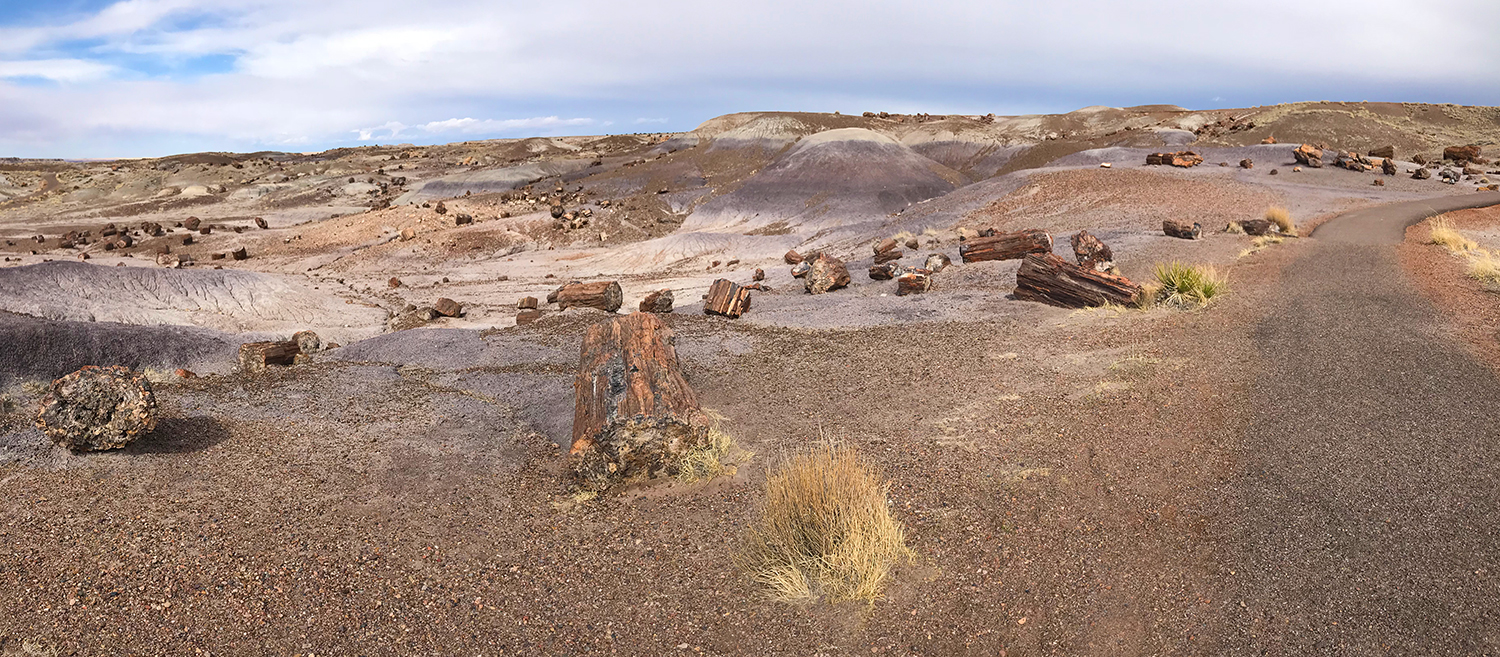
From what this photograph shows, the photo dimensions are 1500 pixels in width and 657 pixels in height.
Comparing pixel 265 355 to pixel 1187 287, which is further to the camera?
pixel 1187 287

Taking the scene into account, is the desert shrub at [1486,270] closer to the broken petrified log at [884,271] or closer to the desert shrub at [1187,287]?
the desert shrub at [1187,287]

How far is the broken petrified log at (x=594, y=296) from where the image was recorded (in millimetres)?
17250

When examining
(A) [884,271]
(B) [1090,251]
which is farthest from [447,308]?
(B) [1090,251]

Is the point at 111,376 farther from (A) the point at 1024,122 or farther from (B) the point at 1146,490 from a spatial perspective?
(A) the point at 1024,122

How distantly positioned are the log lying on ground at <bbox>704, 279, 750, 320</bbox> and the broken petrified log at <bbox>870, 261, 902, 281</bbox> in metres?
3.33

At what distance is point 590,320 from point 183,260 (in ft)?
84.3

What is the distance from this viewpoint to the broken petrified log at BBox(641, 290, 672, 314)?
611 inches

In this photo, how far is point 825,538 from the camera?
222 inches

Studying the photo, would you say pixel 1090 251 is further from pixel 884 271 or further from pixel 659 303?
pixel 659 303

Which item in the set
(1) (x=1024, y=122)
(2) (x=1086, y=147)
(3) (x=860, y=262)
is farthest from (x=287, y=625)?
(1) (x=1024, y=122)

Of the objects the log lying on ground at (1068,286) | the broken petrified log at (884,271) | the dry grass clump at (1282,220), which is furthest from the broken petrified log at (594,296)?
the dry grass clump at (1282,220)

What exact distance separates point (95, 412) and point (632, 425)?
5.44m

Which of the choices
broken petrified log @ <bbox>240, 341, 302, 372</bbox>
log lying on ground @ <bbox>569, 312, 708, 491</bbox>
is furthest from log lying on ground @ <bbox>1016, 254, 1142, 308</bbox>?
broken petrified log @ <bbox>240, 341, 302, 372</bbox>

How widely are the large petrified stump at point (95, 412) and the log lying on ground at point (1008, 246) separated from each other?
1535cm
